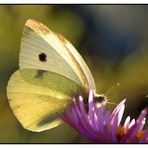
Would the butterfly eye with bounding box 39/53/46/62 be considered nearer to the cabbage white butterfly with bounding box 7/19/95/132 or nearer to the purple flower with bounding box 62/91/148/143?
the cabbage white butterfly with bounding box 7/19/95/132

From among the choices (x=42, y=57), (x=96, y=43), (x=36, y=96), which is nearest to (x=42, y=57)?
(x=42, y=57)

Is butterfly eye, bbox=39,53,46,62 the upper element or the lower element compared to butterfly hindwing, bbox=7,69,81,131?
upper

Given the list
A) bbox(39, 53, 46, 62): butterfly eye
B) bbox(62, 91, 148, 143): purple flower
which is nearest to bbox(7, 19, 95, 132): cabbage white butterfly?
bbox(39, 53, 46, 62): butterfly eye

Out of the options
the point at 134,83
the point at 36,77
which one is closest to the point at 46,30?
the point at 36,77

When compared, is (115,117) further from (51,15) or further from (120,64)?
(51,15)

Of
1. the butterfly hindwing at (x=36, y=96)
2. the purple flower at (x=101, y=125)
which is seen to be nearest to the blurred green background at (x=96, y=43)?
the butterfly hindwing at (x=36, y=96)

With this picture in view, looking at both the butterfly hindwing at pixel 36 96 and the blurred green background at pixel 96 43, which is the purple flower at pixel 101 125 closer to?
the butterfly hindwing at pixel 36 96
